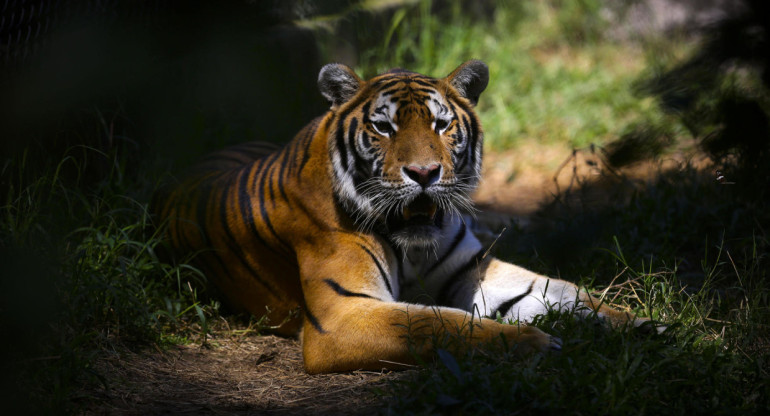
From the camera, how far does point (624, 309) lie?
3.11 metres

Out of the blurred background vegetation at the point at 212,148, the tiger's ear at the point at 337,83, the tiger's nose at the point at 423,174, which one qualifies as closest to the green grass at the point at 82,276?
the blurred background vegetation at the point at 212,148

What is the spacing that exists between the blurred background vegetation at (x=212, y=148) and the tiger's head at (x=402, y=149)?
38 cm

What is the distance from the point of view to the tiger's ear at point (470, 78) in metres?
3.25

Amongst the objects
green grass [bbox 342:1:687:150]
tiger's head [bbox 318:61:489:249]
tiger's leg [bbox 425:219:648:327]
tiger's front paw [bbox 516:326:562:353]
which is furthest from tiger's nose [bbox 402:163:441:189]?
green grass [bbox 342:1:687:150]

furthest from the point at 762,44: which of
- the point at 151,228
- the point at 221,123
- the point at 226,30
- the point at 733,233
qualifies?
the point at 221,123

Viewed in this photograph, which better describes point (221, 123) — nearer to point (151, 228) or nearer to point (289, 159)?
point (151, 228)

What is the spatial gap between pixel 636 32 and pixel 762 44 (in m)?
0.18

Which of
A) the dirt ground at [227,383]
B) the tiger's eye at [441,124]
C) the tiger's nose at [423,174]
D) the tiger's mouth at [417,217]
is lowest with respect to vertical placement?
the dirt ground at [227,383]

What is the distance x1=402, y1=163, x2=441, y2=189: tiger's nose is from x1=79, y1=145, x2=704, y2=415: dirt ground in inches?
30.9

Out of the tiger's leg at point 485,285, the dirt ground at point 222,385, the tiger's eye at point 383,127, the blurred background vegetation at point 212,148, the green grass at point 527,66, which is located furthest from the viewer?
the green grass at point 527,66

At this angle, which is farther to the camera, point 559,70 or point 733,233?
point 559,70

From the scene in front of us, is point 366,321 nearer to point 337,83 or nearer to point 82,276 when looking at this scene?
point 337,83

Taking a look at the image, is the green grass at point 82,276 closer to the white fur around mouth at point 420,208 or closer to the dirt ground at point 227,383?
the dirt ground at point 227,383

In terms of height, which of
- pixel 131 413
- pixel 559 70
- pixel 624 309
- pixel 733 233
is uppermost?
pixel 559 70
